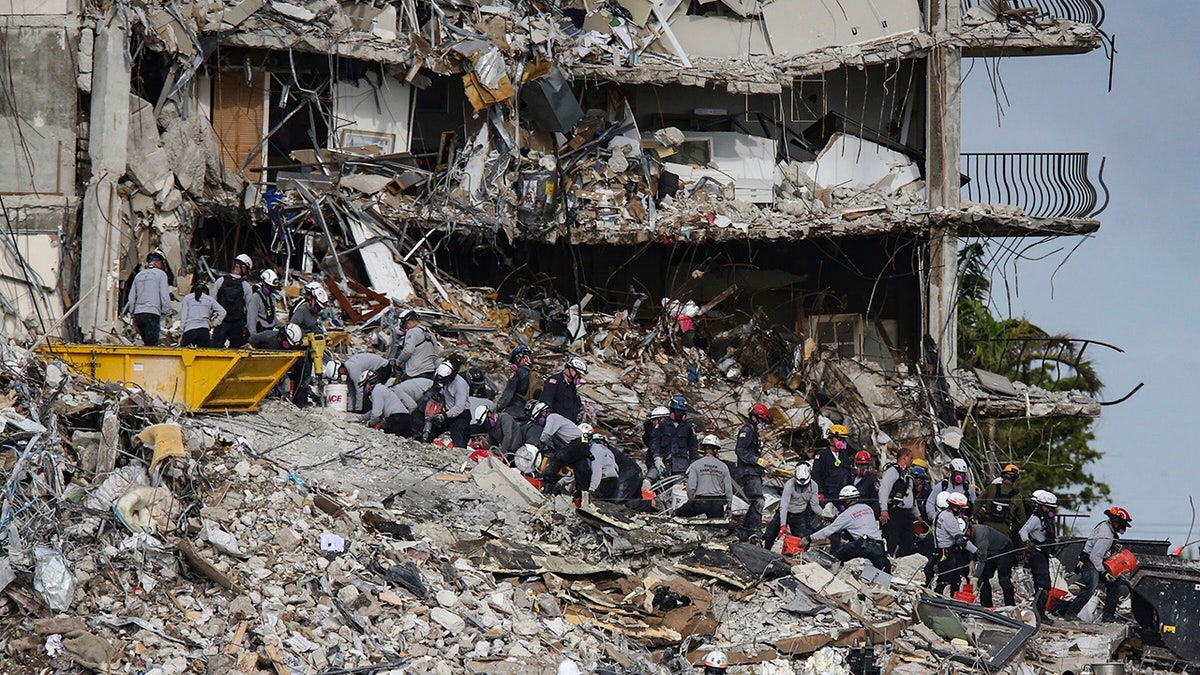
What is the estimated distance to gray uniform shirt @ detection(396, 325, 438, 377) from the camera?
17.2 metres

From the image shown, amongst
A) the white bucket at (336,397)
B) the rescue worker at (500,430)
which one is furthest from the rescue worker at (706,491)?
the white bucket at (336,397)

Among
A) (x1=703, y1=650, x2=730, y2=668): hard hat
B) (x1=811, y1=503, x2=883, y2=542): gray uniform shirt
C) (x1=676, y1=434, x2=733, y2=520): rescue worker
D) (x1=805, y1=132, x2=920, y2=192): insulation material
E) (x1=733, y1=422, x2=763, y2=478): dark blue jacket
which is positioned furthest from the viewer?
(x1=805, y1=132, x2=920, y2=192): insulation material

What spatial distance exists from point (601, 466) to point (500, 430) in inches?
60.0

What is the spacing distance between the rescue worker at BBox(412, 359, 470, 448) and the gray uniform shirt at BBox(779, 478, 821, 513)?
3775 millimetres

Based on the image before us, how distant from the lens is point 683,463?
16859mm

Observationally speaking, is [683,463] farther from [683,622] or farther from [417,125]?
[417,125]

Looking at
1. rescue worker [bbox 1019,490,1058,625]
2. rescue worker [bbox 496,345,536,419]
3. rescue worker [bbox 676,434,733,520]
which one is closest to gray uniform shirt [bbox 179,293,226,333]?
rescue worker [bbox 496,345,536,419]

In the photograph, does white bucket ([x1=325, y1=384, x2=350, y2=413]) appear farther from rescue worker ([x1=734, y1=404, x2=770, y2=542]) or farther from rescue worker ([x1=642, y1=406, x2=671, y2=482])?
rescue worker ([x1=734, y1=404, x2=770, y2=542])

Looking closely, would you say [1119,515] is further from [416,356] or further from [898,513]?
[416,356]

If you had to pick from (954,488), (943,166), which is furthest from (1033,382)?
(954,488)

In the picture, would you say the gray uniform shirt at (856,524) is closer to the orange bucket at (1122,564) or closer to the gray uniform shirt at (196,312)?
the orange bucket at (1122,564)

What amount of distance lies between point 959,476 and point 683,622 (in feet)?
13.7

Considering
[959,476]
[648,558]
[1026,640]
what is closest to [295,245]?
[648,558]

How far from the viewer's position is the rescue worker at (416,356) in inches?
679
